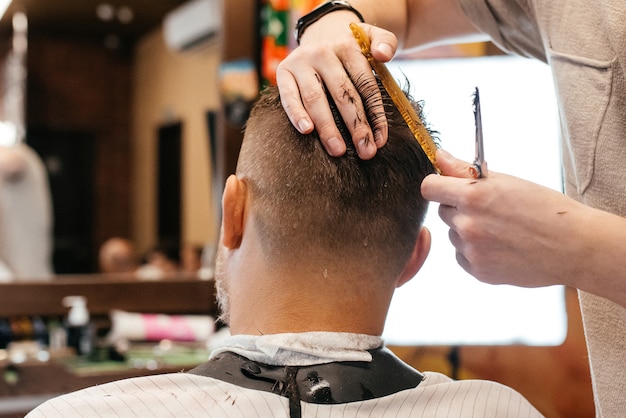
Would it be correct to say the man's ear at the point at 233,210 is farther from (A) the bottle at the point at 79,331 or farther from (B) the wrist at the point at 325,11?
(A) the bottle at the point at 79,331

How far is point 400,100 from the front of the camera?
1003 millimetres


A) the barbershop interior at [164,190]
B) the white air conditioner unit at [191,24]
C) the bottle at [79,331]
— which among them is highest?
the white air conditioner unit at [191,24]

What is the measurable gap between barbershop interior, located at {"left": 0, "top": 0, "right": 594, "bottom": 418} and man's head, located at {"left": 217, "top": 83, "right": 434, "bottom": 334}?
0.62 feet

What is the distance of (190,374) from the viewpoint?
97 cm

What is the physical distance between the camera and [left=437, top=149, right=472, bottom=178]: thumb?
2.96 feet

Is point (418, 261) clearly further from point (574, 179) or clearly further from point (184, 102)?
point (184, 102)

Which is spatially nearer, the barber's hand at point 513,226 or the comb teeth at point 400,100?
the barber's hand at point 513,226

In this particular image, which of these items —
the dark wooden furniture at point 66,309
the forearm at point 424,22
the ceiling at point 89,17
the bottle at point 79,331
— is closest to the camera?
the forearm at point 424,22

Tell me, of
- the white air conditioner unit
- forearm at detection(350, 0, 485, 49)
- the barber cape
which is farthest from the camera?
the white air conditioner unit

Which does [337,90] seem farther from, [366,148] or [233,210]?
[233,210]

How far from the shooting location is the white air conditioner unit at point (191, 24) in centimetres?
362

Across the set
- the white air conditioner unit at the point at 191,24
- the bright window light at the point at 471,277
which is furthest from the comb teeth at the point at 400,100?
the white air conditioner unit at the point at 191,24

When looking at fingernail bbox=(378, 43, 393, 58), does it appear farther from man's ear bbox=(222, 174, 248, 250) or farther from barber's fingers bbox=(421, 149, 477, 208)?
man's ear bbox=(222, 174, 248, 250)

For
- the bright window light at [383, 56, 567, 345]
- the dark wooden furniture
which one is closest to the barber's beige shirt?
the bright window light at [383, 56, 567, 345]
